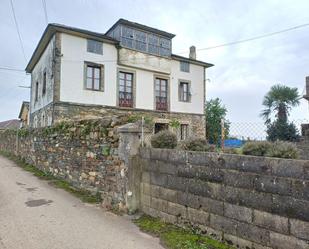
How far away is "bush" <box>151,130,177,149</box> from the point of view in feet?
17.4

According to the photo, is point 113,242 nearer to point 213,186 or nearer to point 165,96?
point 213,186

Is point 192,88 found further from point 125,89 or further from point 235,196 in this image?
point 235,196

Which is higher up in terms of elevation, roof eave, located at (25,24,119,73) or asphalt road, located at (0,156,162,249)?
roof eave, located at (25,24,119,73)

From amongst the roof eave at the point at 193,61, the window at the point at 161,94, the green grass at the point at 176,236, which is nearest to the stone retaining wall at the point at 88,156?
the green grass at the point at 176,236

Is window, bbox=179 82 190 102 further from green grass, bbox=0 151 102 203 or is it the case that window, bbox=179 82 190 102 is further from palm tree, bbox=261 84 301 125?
green grass, bbox=0 151 102 203

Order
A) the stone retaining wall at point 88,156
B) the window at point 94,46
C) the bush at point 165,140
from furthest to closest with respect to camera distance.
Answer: the window at point 94,46
the stone retaining wall at point 88,156
the bush at point 165,140

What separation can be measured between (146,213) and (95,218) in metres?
0.99

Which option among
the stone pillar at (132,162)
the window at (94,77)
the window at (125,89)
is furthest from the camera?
the window at (125,89)

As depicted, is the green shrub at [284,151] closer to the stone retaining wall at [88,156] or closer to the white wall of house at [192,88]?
the stone retaining wall at [88,156]

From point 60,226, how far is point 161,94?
1629 cm

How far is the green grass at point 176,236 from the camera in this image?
3869mm

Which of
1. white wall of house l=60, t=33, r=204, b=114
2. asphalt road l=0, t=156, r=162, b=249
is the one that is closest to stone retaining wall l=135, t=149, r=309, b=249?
asphalt road l=0, t=156, r=162, b=249

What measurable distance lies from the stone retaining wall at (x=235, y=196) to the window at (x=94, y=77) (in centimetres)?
1259

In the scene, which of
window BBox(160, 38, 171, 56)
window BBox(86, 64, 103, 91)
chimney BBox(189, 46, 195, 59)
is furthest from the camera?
chimney BBox(189, 46, 195, 59)
